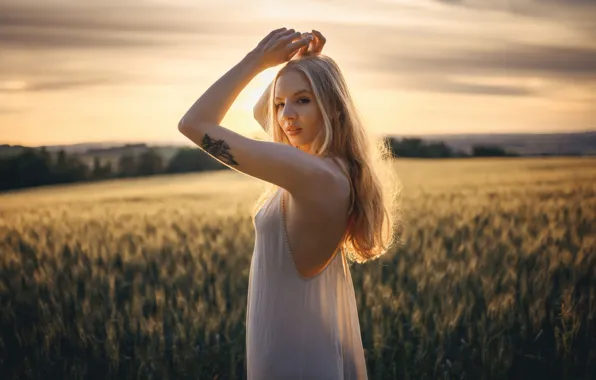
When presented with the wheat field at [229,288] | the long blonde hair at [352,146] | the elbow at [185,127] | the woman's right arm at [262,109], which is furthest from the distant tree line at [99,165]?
the elbow at [185,127]

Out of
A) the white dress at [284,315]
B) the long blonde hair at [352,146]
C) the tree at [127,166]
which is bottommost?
the white dress at [284,315]

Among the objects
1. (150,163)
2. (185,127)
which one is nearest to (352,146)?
(185,127)

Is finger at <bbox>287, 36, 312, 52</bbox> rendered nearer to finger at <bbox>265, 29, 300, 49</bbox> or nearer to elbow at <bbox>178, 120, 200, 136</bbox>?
finger at <bbox>265, 29, 300, 49</bbox>

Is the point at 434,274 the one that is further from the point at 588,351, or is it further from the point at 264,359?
the point at 264,359

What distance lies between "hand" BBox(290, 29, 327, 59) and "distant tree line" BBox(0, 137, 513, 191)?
2316 mm

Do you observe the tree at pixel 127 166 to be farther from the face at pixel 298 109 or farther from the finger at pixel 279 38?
the finger at pixel 279 38

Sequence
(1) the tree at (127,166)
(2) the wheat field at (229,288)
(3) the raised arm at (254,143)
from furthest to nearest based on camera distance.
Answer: (1) the tree at (127,166), (2) the wheat field at (229,288), (3) the raised arm at (254,143)

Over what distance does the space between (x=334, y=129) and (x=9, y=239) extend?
3.03 metres

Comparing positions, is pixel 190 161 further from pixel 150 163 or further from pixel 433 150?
pixel 433 150

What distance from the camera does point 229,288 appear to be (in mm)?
4199

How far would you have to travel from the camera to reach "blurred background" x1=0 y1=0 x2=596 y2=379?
3.72 metres

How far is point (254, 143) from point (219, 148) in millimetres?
90

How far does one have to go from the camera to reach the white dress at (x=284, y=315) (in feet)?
5.90

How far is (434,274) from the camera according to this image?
421cm
